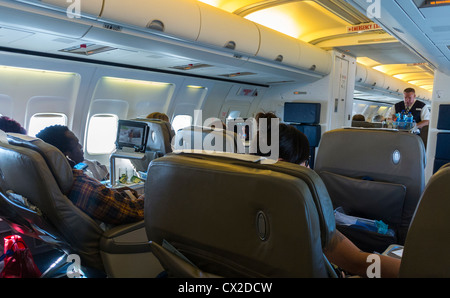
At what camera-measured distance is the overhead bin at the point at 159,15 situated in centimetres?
296

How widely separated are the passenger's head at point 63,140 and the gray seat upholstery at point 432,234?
2.23m

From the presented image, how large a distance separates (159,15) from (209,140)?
1.38 m

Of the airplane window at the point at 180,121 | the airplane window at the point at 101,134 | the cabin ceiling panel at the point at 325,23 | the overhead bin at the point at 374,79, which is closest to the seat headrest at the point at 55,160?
the cabin ceiling panel at the point at 325,23

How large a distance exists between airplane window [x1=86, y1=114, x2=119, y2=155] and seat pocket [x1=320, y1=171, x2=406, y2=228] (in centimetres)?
457

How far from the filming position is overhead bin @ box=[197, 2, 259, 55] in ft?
12.9

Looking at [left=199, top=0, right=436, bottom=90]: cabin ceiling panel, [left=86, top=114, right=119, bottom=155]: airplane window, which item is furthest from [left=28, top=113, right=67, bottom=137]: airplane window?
[left=199, top=0, right=436, bottom=90]: cabin ceiling panel

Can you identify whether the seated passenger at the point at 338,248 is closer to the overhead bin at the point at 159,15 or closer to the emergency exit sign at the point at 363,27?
the overhead bin at the point at 159,15

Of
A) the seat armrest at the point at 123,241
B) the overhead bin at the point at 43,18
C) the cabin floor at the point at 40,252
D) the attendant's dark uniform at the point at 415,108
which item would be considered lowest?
the cabin floor at the point at 40,252

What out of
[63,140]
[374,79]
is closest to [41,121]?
[63,140]

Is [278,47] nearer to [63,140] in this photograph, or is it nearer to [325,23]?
[325,23]

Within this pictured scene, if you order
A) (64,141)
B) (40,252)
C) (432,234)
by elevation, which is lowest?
(40,252)

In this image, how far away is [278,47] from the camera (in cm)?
520
